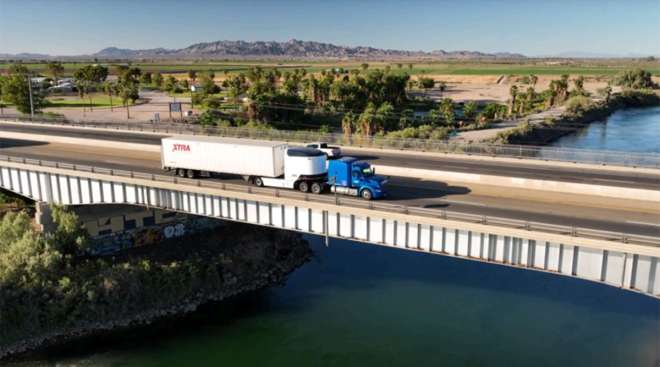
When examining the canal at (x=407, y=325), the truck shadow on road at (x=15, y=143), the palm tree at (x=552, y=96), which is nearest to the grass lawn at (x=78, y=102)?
the truck shadow on road at (x=15, y=143)

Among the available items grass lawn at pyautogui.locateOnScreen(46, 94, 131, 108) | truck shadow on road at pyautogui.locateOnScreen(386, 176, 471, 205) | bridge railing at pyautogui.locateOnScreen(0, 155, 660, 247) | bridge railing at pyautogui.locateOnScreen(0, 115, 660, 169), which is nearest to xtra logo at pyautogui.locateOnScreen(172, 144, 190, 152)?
bridge railing at pyautogui.locateOnScreen(0, 155, 660, 247)

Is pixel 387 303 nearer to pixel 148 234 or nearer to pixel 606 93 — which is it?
pixel 148 234

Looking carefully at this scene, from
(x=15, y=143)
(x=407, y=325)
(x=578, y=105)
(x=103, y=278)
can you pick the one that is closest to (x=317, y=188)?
(x=407, y=325)

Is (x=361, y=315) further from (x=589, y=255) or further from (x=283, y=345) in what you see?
(x=589, y=255)

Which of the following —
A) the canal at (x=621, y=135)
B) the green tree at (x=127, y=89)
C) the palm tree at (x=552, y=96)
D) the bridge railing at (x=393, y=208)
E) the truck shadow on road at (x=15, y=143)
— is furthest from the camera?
the palm tree at (x=552, y=96)

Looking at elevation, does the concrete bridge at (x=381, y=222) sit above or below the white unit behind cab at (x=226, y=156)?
below

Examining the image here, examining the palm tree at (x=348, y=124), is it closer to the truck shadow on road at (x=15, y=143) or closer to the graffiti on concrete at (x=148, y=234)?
the graffiti on concrete at (x=148, y=234)

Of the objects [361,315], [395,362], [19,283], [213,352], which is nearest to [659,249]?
[395,362]
